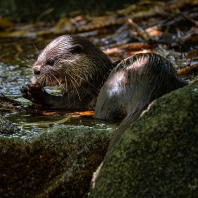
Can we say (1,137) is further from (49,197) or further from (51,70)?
(51,70)

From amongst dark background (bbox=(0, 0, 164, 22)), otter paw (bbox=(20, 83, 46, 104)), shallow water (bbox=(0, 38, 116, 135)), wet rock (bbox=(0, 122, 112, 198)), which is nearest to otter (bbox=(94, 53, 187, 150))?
shallow water (bbox=(0, 38, 116, 135))

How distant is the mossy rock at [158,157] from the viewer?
7.64 ft

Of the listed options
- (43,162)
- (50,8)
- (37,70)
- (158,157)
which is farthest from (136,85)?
(50,8)

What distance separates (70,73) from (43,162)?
1.36 metres

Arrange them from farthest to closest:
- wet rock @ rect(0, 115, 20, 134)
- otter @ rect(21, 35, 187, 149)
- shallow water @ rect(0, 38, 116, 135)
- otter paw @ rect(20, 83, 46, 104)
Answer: otter paw @ rect(20, 83, 46, 104), otter @ rect(21, 35, 187, 149), shallow water @ rect(0, 38, 116, 135), wet rock @ rect(0, 115, 20, 134)

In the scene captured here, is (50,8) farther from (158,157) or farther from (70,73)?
Result: (158,157)

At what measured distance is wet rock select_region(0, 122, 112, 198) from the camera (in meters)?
2.94

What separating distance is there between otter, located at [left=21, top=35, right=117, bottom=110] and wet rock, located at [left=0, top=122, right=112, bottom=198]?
111cm

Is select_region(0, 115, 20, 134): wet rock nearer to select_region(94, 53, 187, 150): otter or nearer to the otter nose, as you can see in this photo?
select_region(94, 53, 187, 150): otter

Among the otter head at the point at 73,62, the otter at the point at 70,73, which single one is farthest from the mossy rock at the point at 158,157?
the otter head at the point at 73,62

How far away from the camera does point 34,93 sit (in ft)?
13.3

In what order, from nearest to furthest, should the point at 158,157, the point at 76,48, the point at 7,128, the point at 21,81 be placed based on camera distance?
1. the point at 158,157
2. the point at 7,128
3. the point at 76,48
4. the point at 21,81

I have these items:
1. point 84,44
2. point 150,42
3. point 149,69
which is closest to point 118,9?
point 150,42

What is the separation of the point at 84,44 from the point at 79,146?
56.8 inches
